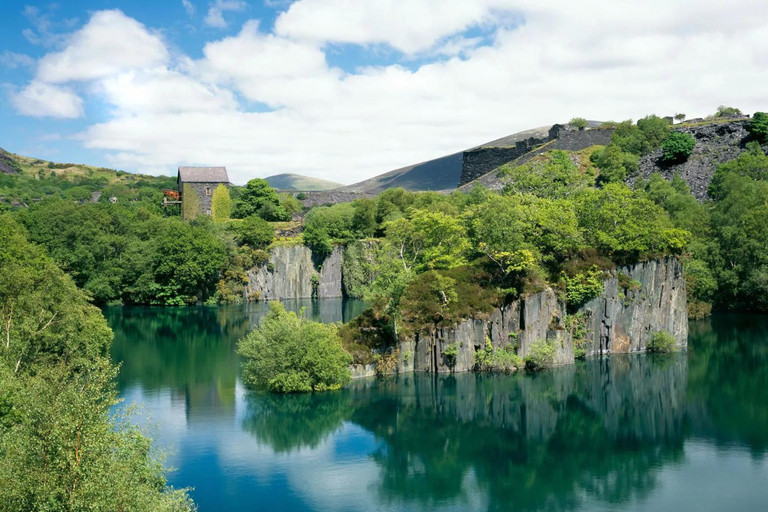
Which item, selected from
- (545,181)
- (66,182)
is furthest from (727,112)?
(66,182)

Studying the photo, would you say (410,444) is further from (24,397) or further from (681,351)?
(681,351)

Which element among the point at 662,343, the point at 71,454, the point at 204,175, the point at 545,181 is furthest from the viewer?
the point at 204,175

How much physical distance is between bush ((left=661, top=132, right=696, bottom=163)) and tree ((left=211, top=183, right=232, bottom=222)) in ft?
154

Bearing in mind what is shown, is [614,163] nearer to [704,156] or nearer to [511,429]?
[704,156]

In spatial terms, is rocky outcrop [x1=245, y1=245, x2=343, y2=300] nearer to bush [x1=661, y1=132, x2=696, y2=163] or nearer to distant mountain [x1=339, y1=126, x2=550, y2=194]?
bush [x1=661, y1=132, x2=696, y2=163]

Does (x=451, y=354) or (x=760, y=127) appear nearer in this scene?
(x=451, y=354)

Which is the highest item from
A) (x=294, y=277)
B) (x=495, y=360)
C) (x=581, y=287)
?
(x=294, y=277)

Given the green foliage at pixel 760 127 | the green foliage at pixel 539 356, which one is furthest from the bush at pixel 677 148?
the green foliage at pixel 539 356

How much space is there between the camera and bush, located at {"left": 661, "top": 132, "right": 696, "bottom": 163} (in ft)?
254

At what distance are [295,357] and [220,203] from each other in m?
53.3

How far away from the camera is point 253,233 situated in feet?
253

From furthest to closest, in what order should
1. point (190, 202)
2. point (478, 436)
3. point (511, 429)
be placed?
point (190, 202) → point (511, 429) → point (478, 436)

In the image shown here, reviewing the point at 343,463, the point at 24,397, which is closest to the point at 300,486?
the point at 343,463

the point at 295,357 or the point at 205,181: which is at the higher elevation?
the point at 205,181
